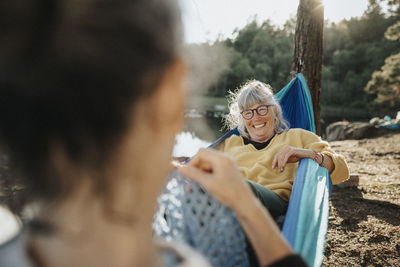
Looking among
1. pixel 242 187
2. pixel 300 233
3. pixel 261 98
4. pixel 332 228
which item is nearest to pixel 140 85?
pixel 242 187

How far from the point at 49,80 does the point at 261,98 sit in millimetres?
1713

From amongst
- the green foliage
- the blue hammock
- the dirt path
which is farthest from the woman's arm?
the green foliage

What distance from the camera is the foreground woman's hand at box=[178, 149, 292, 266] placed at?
0.54 m

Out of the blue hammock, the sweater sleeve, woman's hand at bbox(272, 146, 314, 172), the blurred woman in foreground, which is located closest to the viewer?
the blurred woman in foreground

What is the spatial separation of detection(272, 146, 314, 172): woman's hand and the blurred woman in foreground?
3.78 feet

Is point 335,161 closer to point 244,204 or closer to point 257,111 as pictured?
point 257,111

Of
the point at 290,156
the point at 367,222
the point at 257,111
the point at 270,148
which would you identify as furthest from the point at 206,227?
the point at 367,222

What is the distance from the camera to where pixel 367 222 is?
2.30 meters

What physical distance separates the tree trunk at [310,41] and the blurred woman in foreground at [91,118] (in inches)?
104

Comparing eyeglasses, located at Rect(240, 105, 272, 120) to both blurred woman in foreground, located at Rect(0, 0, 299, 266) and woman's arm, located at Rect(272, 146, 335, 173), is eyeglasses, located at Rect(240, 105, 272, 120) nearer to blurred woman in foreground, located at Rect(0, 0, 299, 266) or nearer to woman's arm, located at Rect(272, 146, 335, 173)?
woman's arm, located at Rect(272, 146, 335, 173)

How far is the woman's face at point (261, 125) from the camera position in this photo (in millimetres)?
1869

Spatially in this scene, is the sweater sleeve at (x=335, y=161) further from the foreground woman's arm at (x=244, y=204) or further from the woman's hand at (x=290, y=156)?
the foreground woman's arm at (x=244, y=204)

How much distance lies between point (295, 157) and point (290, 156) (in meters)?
0.03

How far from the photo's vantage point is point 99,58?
Result: 0.31m
